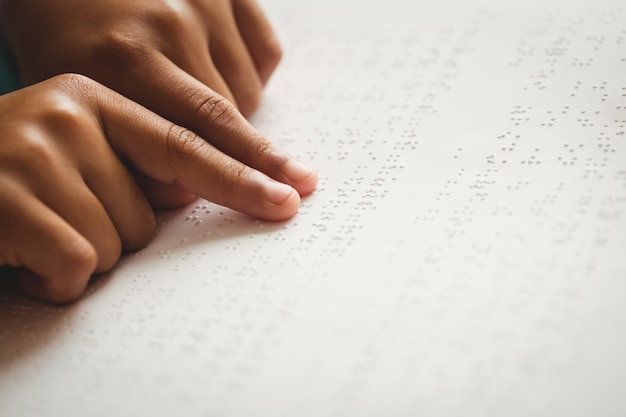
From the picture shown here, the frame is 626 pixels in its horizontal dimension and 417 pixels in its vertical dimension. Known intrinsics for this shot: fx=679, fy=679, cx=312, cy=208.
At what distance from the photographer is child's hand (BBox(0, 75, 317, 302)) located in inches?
20.7

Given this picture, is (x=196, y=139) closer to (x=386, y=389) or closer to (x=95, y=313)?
(x=95, y=313)

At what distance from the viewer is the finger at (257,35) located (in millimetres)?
761

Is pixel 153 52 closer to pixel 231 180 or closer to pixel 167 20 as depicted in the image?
pixel 167 20

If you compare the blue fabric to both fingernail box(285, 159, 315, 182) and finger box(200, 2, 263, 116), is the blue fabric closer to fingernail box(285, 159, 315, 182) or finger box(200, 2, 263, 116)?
finger box(200, 2, 263, 116)

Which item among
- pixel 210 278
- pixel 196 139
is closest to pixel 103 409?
pixel 210 278

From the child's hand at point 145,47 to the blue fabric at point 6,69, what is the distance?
0.04 metres

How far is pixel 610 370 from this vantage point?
0.42 meters

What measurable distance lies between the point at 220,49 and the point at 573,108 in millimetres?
366

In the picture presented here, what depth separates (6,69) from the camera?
0.78 m

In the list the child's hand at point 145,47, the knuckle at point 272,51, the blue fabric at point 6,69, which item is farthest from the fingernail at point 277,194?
the blue fabric at point 6,69

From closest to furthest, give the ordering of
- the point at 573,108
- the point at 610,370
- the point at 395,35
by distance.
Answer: the point at 610,370
the point at 573,108
the point at 395,35

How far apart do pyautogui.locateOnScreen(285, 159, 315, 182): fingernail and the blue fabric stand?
0.38m

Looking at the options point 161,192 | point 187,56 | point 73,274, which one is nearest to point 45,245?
point 73,274

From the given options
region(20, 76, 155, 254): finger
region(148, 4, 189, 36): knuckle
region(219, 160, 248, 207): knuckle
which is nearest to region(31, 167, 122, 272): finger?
region(20, 76, 155, 254): finger
